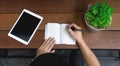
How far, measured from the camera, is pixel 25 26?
111cm

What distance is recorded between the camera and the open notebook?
42.7 inches

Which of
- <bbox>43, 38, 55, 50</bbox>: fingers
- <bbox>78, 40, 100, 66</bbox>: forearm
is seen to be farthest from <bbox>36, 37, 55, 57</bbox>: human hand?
<bbox>78, 40, 100, 66</bbox>: forearm

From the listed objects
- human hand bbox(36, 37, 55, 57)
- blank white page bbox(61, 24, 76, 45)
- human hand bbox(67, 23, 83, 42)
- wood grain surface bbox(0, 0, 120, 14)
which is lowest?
human hand bbox(36, 37, 55, 57)

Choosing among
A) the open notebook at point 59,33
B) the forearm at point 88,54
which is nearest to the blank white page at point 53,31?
the open notebook at point 59,33

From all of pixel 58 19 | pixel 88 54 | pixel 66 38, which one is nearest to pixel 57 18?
pixel 58 19

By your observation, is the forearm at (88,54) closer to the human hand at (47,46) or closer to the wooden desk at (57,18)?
the wooden desk at (57,18)

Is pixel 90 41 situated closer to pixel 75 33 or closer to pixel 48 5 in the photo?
pixel 75 33

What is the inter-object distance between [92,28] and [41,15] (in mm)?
261

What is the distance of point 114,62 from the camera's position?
1652 mm

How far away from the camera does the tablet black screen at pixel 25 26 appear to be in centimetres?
109

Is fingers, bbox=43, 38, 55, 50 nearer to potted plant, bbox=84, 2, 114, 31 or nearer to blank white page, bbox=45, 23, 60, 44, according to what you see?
blank white page, bbox=45, 23, 60, 44

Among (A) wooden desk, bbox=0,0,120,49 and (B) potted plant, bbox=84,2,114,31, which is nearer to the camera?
(B) potted plant, bbox=84,2,114,31

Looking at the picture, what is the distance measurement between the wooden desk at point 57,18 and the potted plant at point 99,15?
0.08m

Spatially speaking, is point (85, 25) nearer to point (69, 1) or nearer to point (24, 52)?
point (69, 1)
